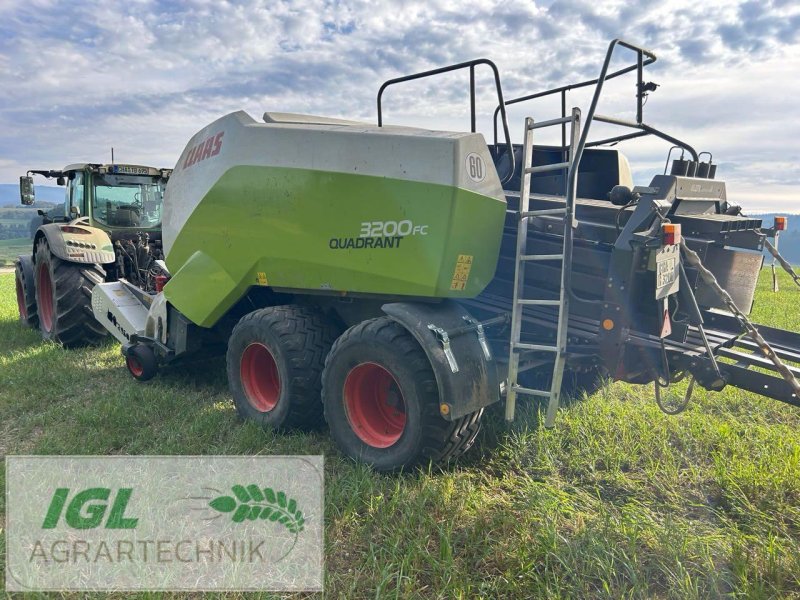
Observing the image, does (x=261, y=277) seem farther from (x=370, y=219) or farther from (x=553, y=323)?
(x=553, y=323)

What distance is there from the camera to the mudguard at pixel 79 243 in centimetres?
573

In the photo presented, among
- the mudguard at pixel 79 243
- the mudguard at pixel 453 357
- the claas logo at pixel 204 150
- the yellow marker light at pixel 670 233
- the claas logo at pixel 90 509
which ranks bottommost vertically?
the claas logo at pixel 90 509

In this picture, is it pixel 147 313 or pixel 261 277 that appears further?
pixel 147 313

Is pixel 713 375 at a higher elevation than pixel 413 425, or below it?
higher

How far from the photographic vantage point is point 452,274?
297 cm

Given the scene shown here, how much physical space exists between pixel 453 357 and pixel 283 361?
1.20 metres

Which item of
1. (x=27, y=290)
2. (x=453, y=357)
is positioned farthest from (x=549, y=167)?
(x=27, y=290)

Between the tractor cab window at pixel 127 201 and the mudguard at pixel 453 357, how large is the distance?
5.01 meters

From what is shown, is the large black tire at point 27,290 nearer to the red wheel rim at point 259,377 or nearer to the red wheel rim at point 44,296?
the red wheel rim at point 44,296

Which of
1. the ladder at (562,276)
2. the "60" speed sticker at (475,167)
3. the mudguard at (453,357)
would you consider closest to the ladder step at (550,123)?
the ladder at (562,276)

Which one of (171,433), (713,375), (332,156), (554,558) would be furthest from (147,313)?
(713,375)

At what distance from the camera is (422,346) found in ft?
9.15

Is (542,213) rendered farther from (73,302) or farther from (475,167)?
(73,302)

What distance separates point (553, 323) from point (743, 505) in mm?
1240
